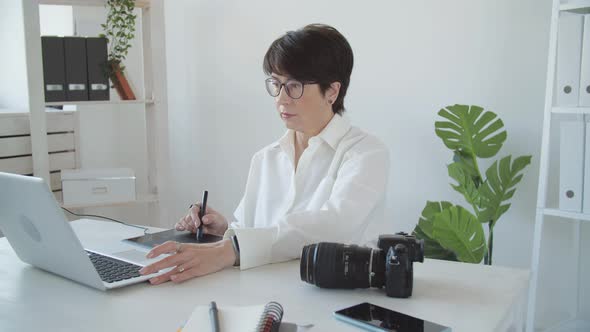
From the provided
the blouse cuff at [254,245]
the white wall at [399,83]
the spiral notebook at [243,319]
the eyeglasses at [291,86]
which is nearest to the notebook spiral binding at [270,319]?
the spiral notebook at [243,319]

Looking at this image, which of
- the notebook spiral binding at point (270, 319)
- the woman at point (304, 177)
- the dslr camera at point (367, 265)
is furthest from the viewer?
the woman at point (304, 177)

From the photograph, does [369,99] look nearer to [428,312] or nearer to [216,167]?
[216,167]

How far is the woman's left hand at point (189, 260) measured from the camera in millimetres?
1316

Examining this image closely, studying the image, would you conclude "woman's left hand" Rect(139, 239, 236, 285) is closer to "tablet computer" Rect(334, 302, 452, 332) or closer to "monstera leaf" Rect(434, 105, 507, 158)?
"tablet computer" Rect(334, 302, 452, 332)

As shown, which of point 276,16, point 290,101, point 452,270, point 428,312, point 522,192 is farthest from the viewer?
point 276,16

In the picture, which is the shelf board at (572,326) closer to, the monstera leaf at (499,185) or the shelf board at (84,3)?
the monstera leaf at (499,185)

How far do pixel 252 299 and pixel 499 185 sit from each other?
158cm

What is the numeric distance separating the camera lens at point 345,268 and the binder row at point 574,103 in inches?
54.3

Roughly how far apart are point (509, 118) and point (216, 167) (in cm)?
178

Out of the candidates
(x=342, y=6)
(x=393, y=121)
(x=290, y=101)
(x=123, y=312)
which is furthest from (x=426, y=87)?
(x=123, y=312)

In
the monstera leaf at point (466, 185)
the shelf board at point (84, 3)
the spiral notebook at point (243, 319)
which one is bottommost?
the monstera leaf at point (466, 185)

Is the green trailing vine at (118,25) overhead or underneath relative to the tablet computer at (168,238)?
overhead

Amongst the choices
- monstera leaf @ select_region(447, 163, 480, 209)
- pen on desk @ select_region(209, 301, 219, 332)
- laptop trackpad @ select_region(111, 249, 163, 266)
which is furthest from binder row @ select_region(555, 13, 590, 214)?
pen on desk @ select_region(209, 301, 219, 332)

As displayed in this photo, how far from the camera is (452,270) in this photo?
4.63 feet
